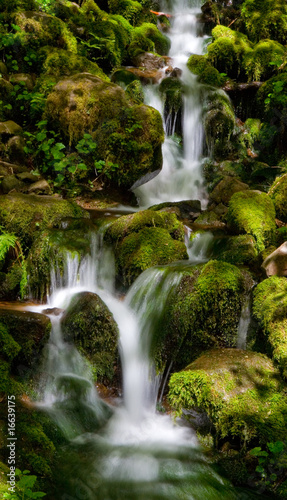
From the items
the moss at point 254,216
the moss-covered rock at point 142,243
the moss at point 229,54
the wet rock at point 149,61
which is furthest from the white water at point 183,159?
the moss-covered rock at point 142,243

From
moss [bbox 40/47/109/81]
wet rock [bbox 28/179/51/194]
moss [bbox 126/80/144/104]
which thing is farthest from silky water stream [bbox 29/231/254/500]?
moss [bbox 126/80/144/104]

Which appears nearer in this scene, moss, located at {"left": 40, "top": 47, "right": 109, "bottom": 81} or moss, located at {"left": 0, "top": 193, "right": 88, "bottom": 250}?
moss, located at {"left": 0, "top": 193, "right": 88, "bottom": 250}

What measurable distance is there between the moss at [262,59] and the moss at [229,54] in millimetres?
278

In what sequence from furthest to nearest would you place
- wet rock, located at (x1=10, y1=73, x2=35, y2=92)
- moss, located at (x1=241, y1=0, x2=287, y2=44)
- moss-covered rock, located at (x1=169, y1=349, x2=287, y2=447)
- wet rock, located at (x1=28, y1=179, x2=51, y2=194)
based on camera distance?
moss, located at (x1=241, y1=0, x2=287, y2=44), wet rock, located at (x1=10, y1=73, x2=35, y2=92), wet rock, located at (x1=28, y1=179, x2=51, y2=194), moss-covered rock, located at (x1=169, y1=349, x2=287, y2=447)

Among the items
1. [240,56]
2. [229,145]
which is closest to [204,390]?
[229,145]

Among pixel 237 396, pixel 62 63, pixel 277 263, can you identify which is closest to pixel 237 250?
Answer: pixel 277 263

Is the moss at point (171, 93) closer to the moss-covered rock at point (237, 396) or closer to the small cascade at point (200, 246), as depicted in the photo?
the small cascade at point (200, 246)

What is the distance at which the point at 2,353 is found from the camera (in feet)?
12.4

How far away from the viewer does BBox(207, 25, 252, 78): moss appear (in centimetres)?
1192

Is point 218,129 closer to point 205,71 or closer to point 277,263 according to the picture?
point 205,71

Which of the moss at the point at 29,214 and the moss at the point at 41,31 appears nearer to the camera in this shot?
the moss at the point at 29,214

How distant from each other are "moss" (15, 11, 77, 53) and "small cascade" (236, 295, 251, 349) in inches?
315

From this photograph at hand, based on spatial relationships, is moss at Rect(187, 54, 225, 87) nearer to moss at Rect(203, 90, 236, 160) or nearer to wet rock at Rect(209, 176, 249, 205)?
moss at Rect(203, 90, 236, 160)

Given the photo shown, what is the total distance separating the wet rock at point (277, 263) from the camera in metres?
4.56
